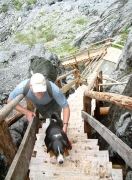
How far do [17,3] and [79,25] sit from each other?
24147 millimetres

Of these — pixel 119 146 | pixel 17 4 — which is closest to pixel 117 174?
pixel 119 146

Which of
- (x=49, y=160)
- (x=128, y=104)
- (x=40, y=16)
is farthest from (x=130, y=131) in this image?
(x=40, y=16)

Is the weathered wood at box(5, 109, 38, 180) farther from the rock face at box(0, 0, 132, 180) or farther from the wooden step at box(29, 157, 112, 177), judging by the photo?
the rock face at box(0, 0, 132, 180)

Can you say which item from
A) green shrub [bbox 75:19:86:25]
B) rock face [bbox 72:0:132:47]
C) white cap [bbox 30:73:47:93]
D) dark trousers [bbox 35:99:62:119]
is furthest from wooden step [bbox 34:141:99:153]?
green shrub [bbox 75:19:86:25]

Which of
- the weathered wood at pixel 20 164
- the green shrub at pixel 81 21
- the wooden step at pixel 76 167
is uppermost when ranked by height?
the weathered wood at pixel 20 164

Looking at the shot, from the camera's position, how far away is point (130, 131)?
3232 mm

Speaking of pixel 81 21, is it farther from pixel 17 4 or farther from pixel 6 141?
pixel 6 141

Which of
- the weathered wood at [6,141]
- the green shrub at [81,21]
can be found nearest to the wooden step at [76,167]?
the weathered wood at [6,141]

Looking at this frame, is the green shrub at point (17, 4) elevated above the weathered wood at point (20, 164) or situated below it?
below

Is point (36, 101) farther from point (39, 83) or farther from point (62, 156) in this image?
point (62, 156)

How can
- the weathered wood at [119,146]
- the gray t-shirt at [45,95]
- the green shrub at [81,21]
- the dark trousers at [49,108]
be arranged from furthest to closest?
the green shrub at [81,21], the dark trousers at [49,108], the gray t-shirt at [45,95], the weathered wood at [119,146]

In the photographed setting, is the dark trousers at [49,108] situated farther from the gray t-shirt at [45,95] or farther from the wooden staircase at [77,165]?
the wooden staircase at [77,165]

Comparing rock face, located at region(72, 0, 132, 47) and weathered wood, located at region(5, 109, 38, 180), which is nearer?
weathered wood, located at region(5, 109, 38, 180)

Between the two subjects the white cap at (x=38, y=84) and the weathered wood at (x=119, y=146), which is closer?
the weathered wood at (x=119, y=146)
